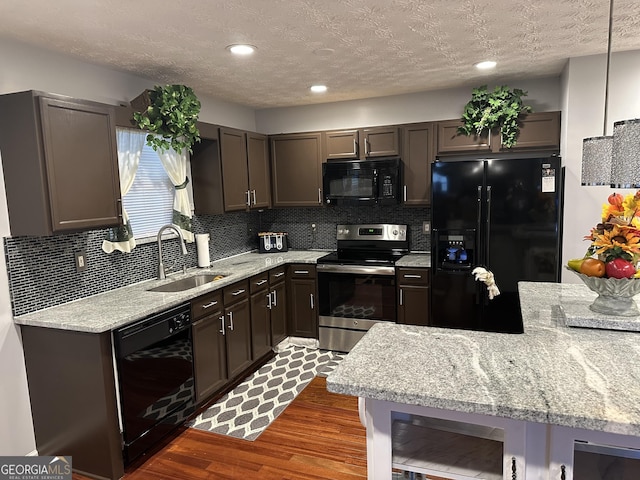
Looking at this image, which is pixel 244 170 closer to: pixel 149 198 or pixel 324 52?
pixel 149 198

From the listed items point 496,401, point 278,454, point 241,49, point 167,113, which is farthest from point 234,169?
point 496,401

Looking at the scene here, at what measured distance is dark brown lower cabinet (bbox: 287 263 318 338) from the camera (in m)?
4.26

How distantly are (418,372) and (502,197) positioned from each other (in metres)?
2.50

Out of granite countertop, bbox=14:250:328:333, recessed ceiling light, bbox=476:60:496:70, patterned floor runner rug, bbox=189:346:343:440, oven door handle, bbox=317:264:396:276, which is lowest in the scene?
patterned floor runner rug, bbox=189:346:343:440

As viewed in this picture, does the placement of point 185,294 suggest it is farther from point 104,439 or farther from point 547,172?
point 547,172

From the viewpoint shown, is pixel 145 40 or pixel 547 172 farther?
pixel 547 172

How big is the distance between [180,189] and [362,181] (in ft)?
5.61

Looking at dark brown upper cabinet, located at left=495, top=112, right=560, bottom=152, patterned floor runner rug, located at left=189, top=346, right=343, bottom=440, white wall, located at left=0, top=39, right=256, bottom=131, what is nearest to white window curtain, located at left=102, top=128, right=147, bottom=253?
white wall, located at left=0, top=39, right=256, bottom=131

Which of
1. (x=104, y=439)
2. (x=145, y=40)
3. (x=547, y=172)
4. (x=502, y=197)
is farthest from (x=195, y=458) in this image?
(x=547, y=172)

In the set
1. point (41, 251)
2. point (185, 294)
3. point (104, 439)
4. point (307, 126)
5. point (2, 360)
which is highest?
point (307, 126)

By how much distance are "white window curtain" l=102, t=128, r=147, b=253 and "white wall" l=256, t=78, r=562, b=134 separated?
6.42ft

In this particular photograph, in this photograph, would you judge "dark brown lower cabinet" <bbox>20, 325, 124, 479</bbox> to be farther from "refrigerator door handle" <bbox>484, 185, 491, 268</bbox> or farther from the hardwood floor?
"refrigerator door handle" <bbox>484, 185, 491, 268</bbox>

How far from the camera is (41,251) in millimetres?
2596

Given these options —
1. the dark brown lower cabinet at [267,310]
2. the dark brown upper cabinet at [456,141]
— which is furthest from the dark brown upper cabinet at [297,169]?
the dark brown upper cabinet at [456,141]
